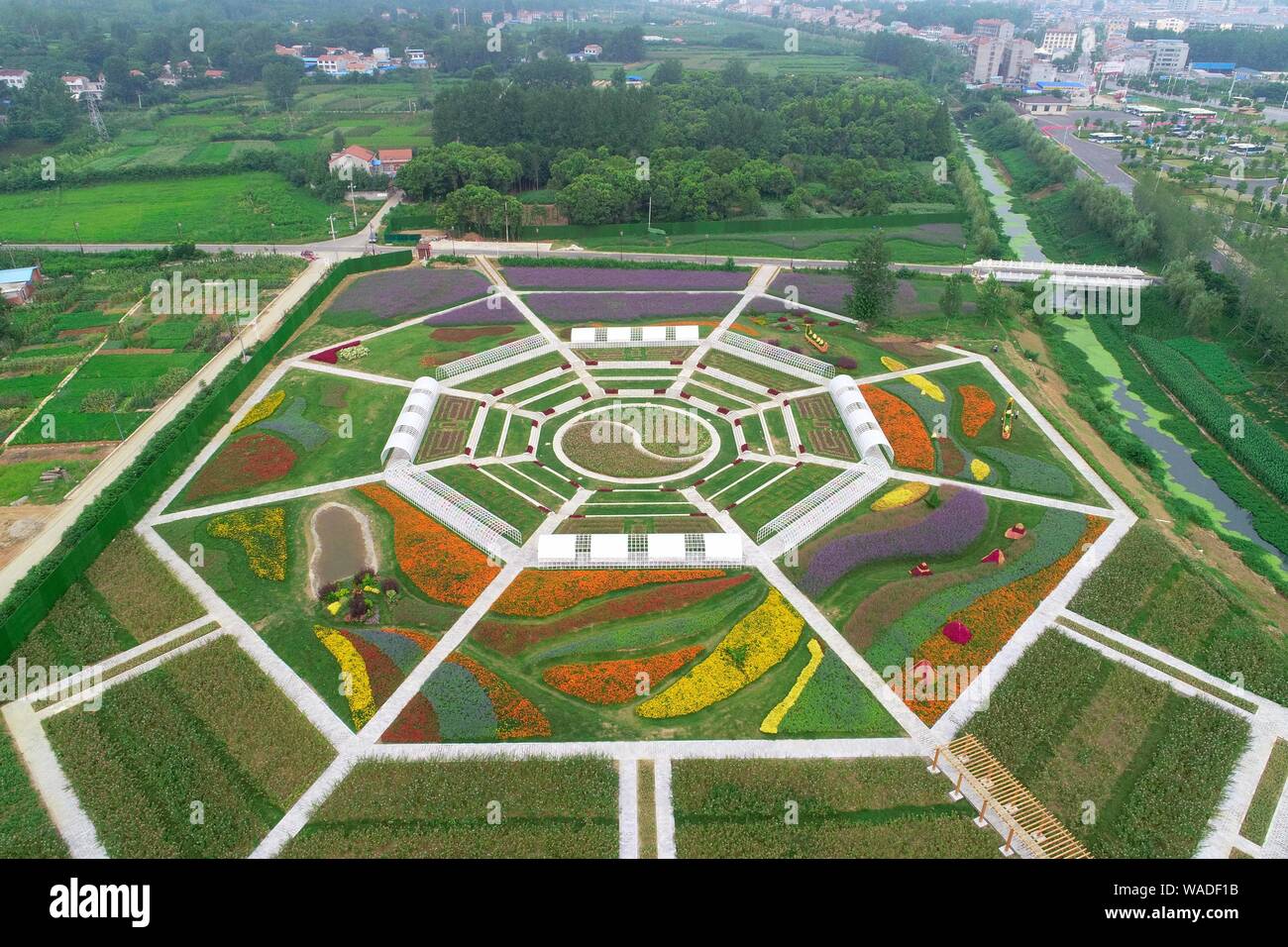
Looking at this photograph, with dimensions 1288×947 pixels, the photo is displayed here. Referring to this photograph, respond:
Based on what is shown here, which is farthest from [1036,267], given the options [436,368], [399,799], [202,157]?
[202,157]

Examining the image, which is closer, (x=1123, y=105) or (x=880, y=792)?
(x=880, y=792)

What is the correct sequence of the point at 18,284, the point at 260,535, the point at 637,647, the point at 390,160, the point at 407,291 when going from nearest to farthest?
1. the point at 637,647
2. the point at 260,535
3. the point at 18,284
4. the point at 407,291
5. the point at 390,160

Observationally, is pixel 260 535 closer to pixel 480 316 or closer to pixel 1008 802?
pixel 480 316

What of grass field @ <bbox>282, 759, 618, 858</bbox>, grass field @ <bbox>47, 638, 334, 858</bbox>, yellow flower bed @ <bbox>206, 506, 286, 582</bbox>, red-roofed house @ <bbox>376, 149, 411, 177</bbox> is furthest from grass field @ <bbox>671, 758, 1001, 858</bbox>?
red-roofed house @ <bbox>376, 149, 411, 177</bbox>

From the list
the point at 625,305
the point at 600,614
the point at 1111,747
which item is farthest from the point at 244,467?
the point at 1111,747

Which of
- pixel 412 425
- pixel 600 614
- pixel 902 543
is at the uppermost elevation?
pixel 412 425

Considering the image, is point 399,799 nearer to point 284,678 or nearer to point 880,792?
point 284,678

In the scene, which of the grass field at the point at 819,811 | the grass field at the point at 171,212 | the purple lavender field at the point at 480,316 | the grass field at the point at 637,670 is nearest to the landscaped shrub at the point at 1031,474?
the grass field at the point at 637,670

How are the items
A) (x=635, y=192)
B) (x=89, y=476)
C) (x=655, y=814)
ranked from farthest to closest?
(x=635, y=192)
(x=89, y=476)
(x=655, y=814)
